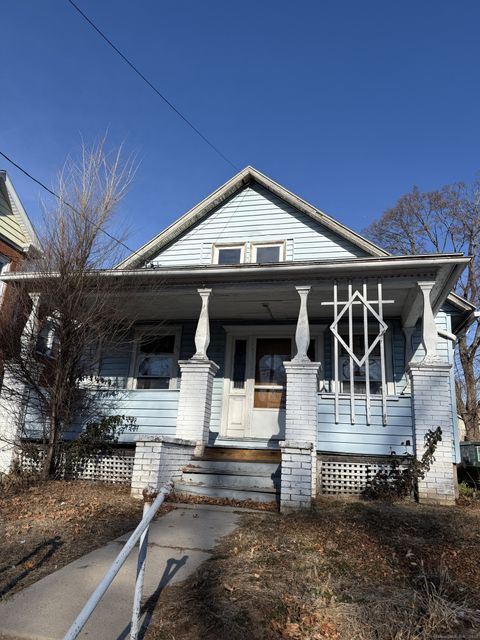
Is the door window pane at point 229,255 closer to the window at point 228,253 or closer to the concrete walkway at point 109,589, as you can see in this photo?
the window at point 228,253

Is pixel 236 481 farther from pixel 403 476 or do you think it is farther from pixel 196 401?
pixel 403 476

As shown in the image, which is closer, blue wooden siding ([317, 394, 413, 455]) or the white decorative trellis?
blue wooden siding ([317, 394, 413, 455])

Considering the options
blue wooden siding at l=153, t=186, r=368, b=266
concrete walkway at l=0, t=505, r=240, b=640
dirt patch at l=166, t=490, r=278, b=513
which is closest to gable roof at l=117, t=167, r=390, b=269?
blue wooden siding at l=153, t=186, r=368, b=266

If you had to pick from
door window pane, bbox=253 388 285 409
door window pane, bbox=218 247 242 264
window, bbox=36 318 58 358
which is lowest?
door window pane, bbox=253 388 285 409

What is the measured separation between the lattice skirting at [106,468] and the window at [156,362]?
2.77 metres

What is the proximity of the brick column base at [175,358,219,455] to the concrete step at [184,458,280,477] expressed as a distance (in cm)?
50

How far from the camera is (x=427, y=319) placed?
738cm

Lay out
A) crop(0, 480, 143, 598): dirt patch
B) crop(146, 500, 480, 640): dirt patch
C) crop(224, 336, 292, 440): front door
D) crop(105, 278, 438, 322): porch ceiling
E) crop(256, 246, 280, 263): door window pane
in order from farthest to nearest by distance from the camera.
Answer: crop(256, 246, 280, 263): door window pane, crop(224, 336, 292, 440): front door, crop(105, 278, 438, 322): porch ceiling, crop(0, 480, 143, 598): dirt patch, crop(146, 500, 480, 640): dirt patch

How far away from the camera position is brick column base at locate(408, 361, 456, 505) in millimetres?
6488

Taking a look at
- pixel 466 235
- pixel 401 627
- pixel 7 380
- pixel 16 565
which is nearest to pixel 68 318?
pixel 7 380

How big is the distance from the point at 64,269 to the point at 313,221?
5.75 m

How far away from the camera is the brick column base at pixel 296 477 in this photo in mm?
5832

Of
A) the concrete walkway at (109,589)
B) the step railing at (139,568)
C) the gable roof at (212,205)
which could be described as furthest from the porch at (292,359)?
the step railing at (139,568)

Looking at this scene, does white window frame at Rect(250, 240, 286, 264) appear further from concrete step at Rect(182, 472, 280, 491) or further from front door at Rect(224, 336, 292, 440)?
concrete step at Rect(182, 472, 280, 491)
